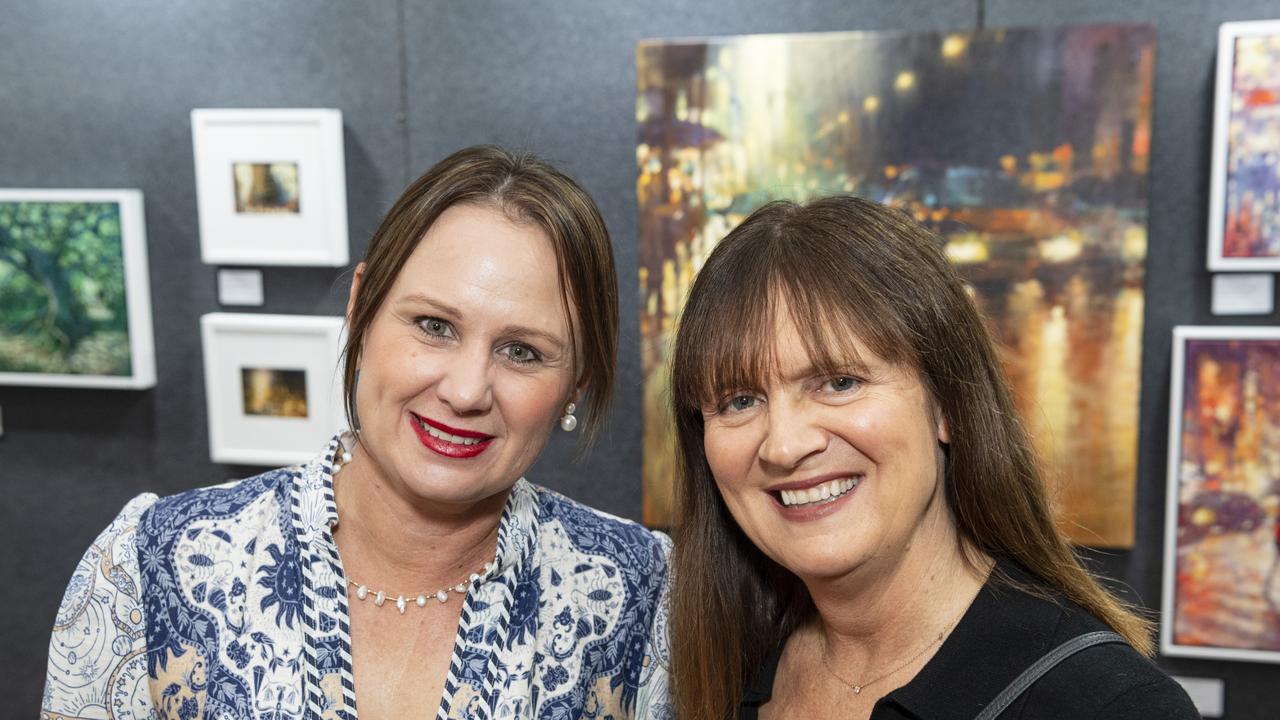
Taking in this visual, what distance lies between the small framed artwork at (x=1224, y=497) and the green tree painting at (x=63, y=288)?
320cm

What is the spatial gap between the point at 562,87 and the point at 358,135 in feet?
2.13

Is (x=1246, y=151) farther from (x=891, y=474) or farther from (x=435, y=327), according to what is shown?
(x=435, y=327)

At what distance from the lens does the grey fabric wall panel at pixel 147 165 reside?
3146 mm

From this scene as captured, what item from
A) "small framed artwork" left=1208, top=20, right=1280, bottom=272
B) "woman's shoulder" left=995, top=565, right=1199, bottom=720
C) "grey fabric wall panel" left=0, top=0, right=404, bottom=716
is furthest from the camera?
"grey fabric wall panel" left=0, top=0, right=404, bottom=716

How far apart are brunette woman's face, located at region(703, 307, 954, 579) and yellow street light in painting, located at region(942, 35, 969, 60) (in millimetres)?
1736

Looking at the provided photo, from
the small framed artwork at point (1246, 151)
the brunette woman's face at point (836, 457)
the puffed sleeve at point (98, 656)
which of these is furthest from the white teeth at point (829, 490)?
the small framed artwork at point (1246, 151)

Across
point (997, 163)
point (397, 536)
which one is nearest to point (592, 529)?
point (397, 536)

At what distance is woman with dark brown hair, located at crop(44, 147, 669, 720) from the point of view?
1452 mm

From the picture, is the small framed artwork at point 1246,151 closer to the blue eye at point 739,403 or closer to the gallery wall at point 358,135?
the gallery wall at point 358,135

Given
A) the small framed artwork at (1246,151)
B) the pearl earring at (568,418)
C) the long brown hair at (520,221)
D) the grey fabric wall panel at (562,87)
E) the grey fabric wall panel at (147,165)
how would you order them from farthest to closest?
the grey fabric wall panel at (147,165)
the grey fabric wall panel at (562,87)
the small framed artwork at (1246,151)
the pearl earring at (568,418)
the long brown hair at (520,221)

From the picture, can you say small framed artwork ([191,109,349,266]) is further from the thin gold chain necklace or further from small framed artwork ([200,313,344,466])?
the thin gold chain necklace

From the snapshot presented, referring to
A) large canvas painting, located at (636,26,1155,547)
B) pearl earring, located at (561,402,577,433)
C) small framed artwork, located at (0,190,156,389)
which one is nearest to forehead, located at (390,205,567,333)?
pearl earring, located at (561,402,577,433)

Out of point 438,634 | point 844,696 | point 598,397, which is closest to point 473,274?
point 598,397

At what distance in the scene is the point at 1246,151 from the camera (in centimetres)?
266
